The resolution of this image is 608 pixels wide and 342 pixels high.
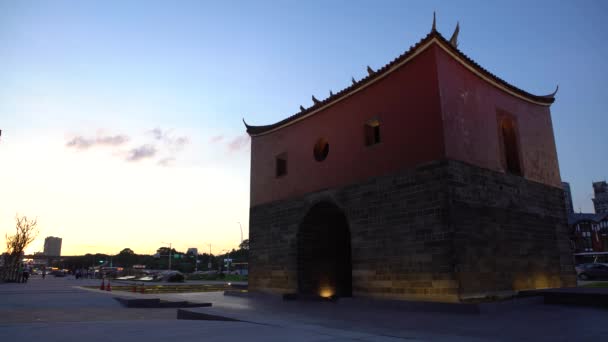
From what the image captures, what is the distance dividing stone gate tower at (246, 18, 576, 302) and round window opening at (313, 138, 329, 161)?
0.06 m

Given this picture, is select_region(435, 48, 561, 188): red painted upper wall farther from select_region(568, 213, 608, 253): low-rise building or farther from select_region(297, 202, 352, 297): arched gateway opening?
select_region(568, 213, 608, 253): low-rise building

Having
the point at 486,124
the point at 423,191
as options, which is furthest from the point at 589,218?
the point at 423,191

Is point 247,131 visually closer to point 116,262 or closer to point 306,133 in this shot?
point 306,133

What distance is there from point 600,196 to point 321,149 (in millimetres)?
114804

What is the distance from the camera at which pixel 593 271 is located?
2503 centimetres

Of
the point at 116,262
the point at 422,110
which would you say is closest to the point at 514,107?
the point at 422,110

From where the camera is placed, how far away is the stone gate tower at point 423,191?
1032 centimetres

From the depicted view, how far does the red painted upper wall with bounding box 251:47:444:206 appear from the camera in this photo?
11.1 m

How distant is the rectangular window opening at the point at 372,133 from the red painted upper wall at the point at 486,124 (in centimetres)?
255

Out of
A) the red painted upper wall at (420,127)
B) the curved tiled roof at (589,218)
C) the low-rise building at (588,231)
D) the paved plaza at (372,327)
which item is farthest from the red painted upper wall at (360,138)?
the curved tiled roof at (589,218)

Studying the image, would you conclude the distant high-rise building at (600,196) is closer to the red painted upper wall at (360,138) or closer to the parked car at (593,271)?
the parked car at (593,271)

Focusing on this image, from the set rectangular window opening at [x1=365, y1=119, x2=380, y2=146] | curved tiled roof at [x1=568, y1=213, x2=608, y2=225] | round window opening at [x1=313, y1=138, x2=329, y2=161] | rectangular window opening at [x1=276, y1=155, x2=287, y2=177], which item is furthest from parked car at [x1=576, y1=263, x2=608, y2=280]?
curved tiled roof at [x1=568, y1=213, x2=608, y2=225]

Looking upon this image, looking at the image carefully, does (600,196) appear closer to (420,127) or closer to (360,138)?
(360,138)

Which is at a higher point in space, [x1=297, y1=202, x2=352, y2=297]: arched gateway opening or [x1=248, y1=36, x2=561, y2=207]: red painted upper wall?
[x1=248, y1=36, x2=561, y2=207]: red painted upper wall
